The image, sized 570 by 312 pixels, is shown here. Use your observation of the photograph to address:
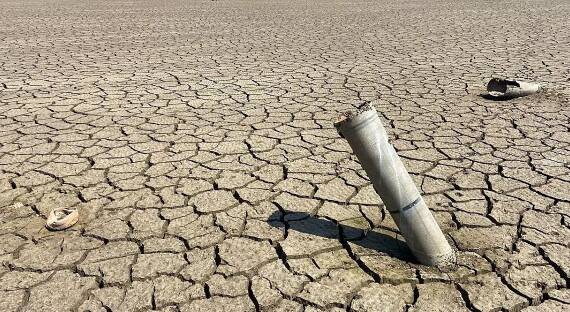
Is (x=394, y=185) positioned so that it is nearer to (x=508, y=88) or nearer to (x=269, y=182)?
(x=269, y=182)

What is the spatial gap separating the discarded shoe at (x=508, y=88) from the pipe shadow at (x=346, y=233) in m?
3.08

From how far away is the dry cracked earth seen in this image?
2.18m

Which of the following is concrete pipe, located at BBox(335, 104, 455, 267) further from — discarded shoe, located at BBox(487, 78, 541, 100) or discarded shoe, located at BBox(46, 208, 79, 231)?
discarded shoe, located at BBox(487, 78, 541, 100)

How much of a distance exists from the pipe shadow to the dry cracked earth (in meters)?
0.01

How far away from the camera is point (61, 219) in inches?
104

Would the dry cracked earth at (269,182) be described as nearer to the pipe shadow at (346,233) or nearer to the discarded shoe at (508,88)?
the pipe shadow at (346,233)

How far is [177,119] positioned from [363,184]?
6.90 ft

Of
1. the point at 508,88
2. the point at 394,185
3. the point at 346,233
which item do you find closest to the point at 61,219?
the point at 346,233

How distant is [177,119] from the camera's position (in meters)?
4.48

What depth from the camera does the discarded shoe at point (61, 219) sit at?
262cm

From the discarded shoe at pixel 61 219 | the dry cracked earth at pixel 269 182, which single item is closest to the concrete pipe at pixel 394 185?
the dry cracked earth at pixel 269 182

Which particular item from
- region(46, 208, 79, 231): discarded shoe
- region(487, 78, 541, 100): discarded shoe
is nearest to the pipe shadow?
region(46, 208, 79, 231): discarded shoe

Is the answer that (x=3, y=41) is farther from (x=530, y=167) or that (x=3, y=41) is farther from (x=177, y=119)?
(x=530, y=167)

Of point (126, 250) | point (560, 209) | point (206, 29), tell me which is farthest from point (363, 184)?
point (206, 29)
